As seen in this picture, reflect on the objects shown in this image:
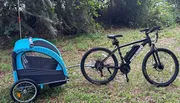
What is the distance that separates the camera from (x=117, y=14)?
25.9 feet

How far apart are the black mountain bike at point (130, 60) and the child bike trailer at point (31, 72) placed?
44cm

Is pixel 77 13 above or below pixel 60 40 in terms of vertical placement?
above

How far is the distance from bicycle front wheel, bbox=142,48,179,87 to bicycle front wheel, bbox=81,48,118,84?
1.50 feet

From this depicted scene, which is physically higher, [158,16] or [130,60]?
[158,16]

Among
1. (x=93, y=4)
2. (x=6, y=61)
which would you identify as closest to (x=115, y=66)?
(x=6, y=61)

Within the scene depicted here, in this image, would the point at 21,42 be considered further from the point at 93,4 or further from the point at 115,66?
the point at 93,4

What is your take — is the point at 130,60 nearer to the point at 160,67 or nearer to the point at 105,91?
the point at 160,67

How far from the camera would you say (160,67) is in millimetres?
3441

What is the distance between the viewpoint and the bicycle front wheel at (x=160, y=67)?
11.0 ft

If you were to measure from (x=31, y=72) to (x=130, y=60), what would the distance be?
4.50 feet

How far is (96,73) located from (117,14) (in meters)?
4.53

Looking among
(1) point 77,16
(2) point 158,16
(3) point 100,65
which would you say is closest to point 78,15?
(1) point 77,16

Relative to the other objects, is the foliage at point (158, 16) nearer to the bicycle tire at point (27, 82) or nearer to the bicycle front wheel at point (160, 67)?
the bicycle front wheel at point (160, 67)

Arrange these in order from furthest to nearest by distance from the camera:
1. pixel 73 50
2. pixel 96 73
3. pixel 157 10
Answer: pixel 157 10 < pixel 73 50 < pixel 96 73
